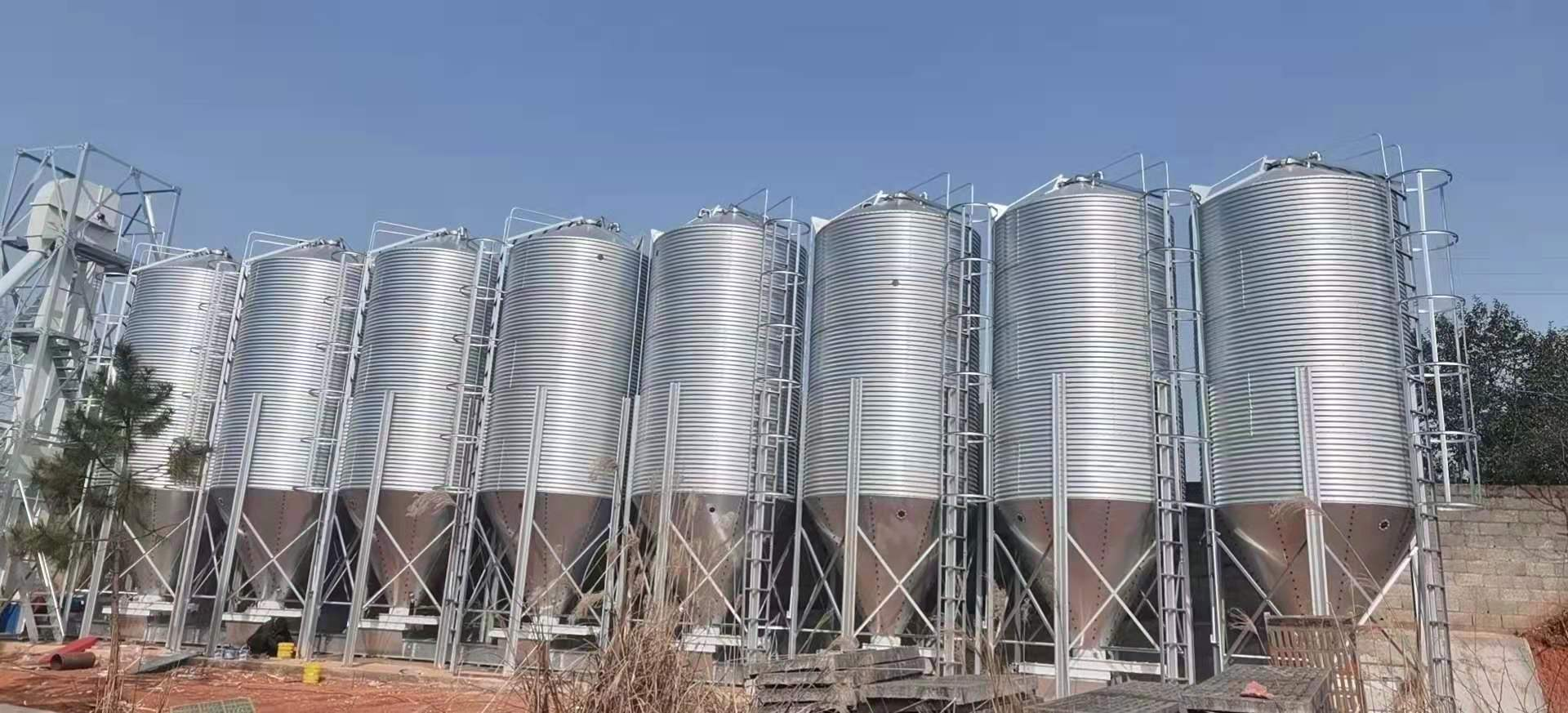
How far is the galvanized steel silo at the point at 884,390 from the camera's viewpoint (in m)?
18.5

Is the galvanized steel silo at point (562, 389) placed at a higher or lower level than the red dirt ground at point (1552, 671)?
higher

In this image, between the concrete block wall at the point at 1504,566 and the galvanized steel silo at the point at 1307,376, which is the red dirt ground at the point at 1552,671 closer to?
the concrete block wall at the point at 1504,566

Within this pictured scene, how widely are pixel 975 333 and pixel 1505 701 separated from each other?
10004 mm

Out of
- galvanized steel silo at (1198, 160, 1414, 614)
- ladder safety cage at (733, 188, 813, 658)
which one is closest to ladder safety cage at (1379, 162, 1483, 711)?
galvanized steel silo at (1198, 160, 1414, 614)

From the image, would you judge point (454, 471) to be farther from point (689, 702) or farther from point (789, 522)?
point (689, 702)

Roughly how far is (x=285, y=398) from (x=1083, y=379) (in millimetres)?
18748

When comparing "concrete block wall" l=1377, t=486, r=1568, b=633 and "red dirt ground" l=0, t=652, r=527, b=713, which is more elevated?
"concrete block wall" l=1377, t=486, r=1568, b=633

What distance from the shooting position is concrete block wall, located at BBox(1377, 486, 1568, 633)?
55.8 feet

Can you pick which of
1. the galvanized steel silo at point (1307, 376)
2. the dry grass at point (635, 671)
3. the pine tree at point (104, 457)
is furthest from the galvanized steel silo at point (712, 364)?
the dry grass at point (635, 671)

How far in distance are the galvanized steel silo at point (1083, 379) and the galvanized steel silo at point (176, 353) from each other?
1918 cm

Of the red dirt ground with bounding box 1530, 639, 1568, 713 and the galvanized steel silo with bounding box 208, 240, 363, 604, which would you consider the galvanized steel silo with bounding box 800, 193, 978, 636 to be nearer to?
the red dirt ground with bounding box 1530, 639, 1568, 713

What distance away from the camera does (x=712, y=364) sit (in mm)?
20688

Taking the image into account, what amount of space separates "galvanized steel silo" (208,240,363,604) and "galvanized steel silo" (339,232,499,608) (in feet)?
3.58

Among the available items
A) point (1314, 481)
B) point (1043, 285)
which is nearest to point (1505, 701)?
point (1314, 481)
